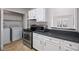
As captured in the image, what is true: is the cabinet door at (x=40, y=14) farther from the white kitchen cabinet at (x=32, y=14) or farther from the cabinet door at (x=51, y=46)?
the cabinet door at (x=51, y=46)

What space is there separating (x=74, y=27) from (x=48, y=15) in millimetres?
458

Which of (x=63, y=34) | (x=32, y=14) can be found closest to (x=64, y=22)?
(x=63, y=34)

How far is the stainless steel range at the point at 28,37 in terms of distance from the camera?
160cm

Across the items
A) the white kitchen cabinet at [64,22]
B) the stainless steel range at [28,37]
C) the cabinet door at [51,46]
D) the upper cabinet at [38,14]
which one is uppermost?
the upper cabinet at [38,14]

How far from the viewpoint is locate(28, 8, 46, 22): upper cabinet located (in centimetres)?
152

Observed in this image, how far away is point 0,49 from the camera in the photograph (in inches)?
58.8

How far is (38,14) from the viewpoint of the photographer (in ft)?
5.26

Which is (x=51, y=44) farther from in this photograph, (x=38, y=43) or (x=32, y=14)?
(x=32, y=14)

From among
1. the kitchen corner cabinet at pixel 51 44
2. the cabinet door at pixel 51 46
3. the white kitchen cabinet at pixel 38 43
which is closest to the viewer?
the kitchen corner cabinet at pixel 51 44

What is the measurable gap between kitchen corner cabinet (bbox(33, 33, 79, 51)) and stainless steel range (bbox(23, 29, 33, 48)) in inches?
2.5

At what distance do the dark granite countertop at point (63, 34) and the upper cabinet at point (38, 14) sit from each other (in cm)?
22

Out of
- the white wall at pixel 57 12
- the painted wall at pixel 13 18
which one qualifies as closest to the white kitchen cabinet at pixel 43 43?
the white wall at pixel 57 12
